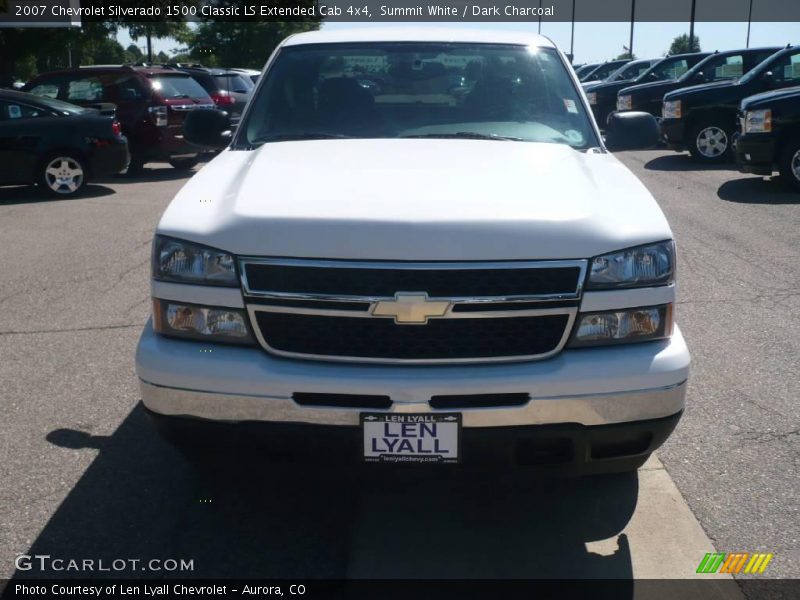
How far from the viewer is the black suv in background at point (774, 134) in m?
12.2

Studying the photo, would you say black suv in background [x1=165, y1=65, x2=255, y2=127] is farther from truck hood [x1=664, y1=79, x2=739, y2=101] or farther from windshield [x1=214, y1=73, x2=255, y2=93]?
truck hood [x1=664, y1=79, x2=739, y2=101]

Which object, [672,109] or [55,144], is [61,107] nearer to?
[55,144]

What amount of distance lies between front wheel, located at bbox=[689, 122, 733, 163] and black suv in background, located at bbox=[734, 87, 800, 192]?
350cm

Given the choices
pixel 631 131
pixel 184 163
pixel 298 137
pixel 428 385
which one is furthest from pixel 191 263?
pixel 184 163

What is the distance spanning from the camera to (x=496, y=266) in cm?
315

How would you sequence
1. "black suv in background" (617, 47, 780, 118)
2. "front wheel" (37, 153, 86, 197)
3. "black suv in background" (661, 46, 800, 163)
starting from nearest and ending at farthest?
1. "front wheel" (37, 153, 86, 197)
2. "black suv in background" (661, 46, 800, 163)
3. "black suv in background" (617, 47, 780, 118)

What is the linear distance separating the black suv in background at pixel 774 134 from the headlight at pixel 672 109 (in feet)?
11.3

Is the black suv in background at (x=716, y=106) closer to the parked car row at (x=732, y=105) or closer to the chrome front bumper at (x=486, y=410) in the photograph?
the parked car row at (x=732, y=105)

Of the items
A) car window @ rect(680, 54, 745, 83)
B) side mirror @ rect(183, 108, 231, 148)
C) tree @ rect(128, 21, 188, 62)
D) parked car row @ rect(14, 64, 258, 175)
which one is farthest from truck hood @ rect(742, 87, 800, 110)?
tree @ rect(128, 21, 188, 62)

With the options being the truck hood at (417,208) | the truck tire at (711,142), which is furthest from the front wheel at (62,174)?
the truck hood at (417,208)

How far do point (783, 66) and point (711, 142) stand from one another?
1.60m

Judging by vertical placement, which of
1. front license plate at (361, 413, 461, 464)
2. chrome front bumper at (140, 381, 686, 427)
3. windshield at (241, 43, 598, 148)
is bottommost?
front license plate at (361, 413, 461, 464)

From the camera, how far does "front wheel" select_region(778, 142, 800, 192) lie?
485 inches

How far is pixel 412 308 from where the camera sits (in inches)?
124
